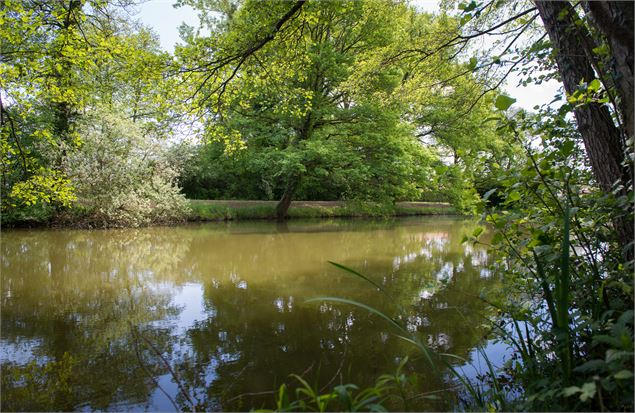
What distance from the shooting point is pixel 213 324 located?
378cm

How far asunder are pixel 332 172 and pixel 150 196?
6759 mm

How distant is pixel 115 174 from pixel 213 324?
10984 mm

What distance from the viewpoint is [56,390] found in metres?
2.46

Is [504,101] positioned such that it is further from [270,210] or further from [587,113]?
[270,210]

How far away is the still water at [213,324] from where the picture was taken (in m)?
2.49

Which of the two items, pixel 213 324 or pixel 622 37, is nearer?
pixel 622 37

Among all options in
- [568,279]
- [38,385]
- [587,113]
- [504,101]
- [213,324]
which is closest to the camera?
[568,279]

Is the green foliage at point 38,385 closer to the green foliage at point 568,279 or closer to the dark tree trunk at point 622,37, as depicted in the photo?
the green foliage at point 568,279

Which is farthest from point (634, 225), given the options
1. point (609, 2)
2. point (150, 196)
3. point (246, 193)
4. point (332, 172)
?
point (246, 193)

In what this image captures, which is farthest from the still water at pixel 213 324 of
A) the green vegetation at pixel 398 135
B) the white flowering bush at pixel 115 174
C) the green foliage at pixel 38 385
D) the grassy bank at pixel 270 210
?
the grassy bank at pixel 270 210

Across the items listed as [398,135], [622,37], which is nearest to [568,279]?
[622,37]

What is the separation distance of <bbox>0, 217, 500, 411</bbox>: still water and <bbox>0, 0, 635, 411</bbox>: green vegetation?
30cm

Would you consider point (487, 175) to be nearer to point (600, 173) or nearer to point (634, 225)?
point (600, 173)

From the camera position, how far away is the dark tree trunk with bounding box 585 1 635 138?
1621mm
